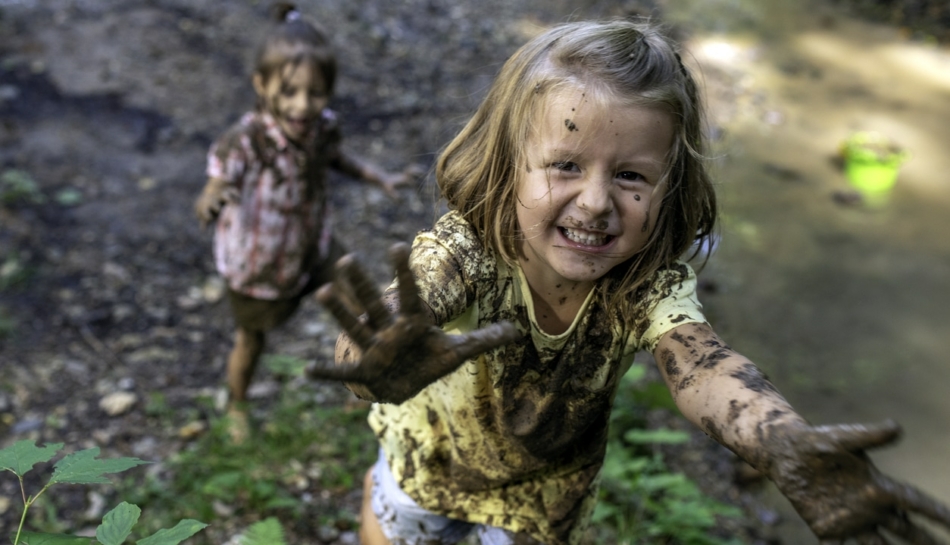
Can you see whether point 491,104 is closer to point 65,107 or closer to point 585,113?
point 585,113

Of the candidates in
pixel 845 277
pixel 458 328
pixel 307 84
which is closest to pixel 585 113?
pixel 458 328

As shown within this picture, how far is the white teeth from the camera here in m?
1.52

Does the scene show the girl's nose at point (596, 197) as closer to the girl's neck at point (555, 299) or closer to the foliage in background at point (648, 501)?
the girl's neck at point (555, 299)

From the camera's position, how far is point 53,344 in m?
3.24

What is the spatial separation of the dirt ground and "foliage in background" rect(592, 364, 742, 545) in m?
0.31

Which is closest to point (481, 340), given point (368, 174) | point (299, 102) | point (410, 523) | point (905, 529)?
point (905, 529)

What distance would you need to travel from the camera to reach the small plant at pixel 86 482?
1.14 m

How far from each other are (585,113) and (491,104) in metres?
0.29

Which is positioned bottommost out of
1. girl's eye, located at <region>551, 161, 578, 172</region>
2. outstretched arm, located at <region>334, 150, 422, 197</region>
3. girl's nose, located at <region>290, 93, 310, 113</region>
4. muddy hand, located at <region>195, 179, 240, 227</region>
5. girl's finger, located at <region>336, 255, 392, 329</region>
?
outstretched arm, located at <region>334, 150, 422, 197</region>

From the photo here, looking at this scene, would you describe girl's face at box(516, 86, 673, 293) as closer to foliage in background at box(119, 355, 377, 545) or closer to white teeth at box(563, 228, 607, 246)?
white teeth at box(563, 228, 607, 246)

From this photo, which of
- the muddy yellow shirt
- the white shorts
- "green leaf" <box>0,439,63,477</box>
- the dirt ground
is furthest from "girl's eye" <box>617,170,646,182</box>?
"green leaf" <box>0,439,63,477</box>

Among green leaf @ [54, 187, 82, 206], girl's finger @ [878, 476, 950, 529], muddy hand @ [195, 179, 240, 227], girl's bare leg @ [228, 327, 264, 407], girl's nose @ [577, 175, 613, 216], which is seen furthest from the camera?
green leaf @ [54, 187, 82, 206]

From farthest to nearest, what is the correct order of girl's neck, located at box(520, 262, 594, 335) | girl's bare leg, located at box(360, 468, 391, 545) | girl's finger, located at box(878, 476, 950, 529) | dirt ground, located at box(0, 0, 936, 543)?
dirt ground, located at box(0, 0, 936, 543)
girl's bare leg, located at box(360, 468, 391, 545)
girl's neck, located at box(520, 262, 594, 335)
girl's finger, located at box(878, 476, 950, 529)

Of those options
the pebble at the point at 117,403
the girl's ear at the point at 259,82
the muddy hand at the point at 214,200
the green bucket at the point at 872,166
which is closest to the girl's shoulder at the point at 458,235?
the muddy hand at the point at 214,200
